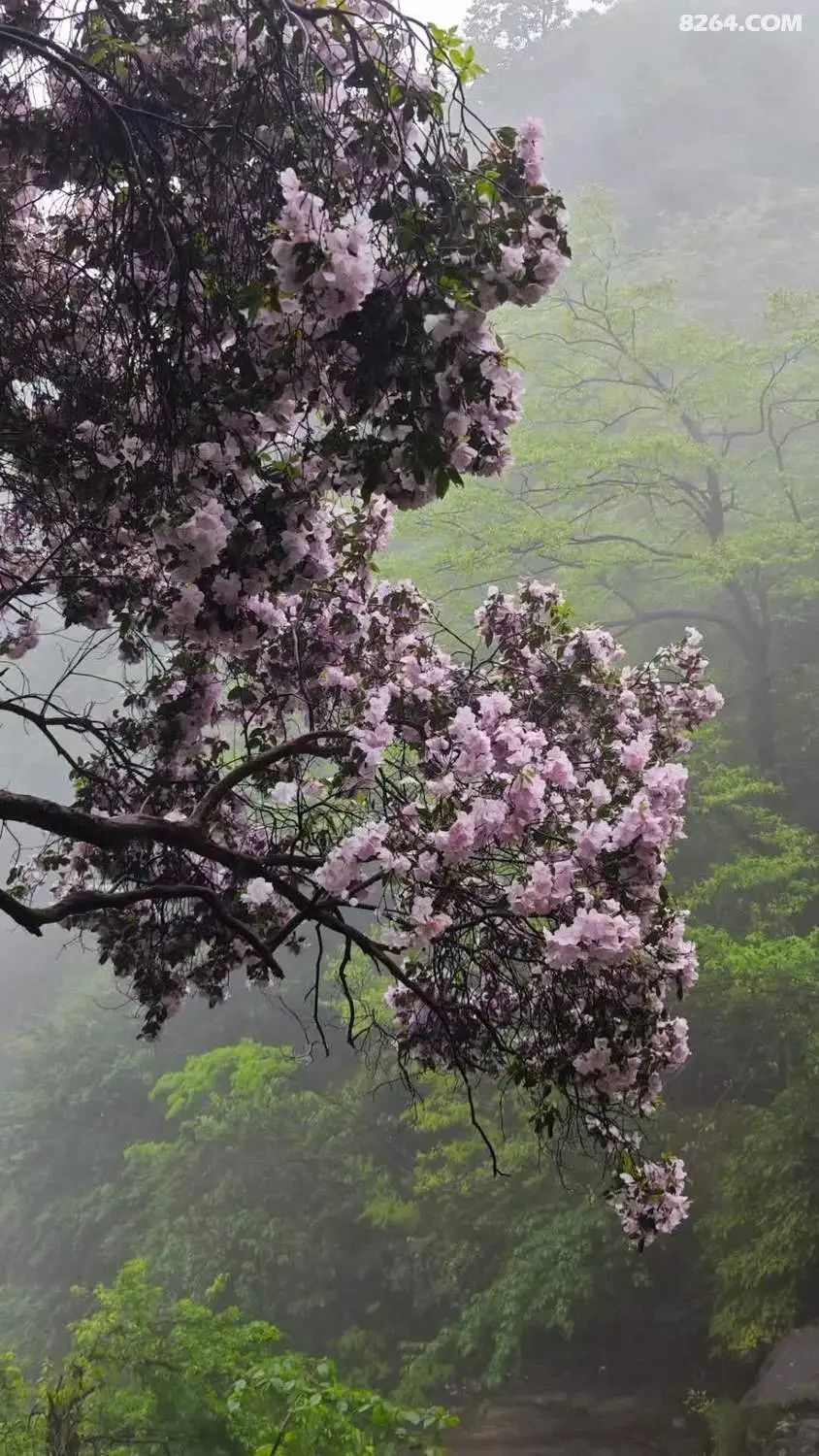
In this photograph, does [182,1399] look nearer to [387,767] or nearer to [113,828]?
[387,767]

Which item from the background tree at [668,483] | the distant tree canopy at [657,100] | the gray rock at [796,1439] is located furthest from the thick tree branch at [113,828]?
the distant tree canopy at [657,100]

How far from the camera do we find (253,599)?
10.5 ft

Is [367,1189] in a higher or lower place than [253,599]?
lower

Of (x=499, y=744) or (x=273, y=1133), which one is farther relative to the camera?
(x=273, y=1133)

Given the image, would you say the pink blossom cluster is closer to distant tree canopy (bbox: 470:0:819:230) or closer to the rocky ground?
the rocky ground

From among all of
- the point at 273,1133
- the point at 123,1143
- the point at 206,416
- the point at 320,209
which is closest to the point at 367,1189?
the point at 273,1133

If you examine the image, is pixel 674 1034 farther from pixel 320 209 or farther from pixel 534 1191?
pixel 534 1191

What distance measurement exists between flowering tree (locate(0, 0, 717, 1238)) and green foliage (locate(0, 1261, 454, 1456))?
1.69 m

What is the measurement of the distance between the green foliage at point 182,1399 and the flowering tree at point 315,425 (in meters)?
1.69

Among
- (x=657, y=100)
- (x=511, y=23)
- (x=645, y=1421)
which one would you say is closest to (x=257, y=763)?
(x=645, y=1421)

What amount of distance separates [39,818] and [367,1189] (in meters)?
9.34

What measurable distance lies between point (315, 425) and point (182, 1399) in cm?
593

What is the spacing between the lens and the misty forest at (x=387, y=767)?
8.89ft

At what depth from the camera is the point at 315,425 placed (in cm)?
327
